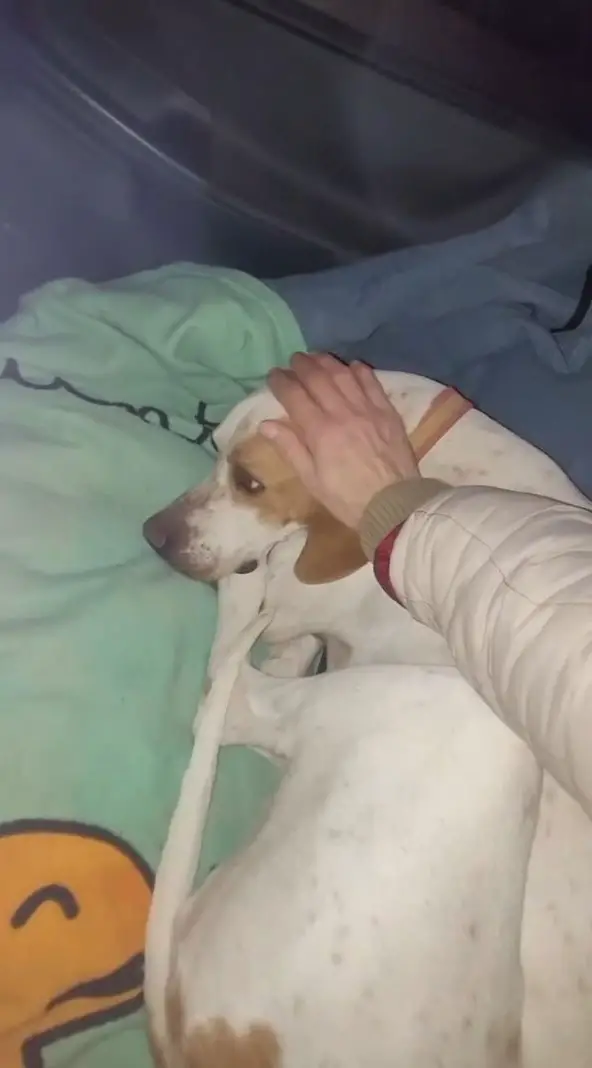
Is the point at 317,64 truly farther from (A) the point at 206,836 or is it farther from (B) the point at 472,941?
(B) the point at 472,941

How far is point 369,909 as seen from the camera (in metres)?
1.27

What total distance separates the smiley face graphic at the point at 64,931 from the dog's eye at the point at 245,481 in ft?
1.90

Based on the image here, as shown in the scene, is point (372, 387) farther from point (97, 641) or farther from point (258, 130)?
point (258, 130)

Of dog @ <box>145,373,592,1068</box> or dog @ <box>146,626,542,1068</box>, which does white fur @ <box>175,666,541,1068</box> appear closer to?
dog @ <box>146,626,542,1068</box>

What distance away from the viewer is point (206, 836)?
5.07ft

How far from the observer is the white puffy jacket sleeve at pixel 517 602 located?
1.06 m

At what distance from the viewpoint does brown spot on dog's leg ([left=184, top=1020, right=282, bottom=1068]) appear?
4.06 feet

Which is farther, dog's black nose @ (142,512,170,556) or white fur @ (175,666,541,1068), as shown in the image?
dog's black nose @ (142,512,170,556)

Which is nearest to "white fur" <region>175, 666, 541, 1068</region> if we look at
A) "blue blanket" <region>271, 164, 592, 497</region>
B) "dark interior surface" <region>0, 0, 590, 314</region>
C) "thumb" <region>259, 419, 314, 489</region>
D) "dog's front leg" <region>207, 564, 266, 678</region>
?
"dog's front leg" <region>207, 564, 266, 678</region>

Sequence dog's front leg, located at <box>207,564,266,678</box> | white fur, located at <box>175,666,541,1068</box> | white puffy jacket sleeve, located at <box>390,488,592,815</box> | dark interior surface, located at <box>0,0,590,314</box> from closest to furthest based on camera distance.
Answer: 1. white puffy jacket sleeve, located at <box>390,488,592,815</box>
2. white fur, located at <box>175,666,541,1068</box>
3. dog's front leg, located at <box>207,564,266,678</box>
4. dark interior surface, located at <box>0,0,590,314</box>

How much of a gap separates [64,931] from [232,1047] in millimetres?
245

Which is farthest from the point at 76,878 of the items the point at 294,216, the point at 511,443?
the point at 294,216

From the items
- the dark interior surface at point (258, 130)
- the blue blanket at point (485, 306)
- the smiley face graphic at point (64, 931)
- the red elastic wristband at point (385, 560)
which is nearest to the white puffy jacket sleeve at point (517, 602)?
the red elastic wristband at point (385, 560)

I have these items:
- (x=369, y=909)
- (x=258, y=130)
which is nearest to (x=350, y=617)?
(x=369, y=909)
